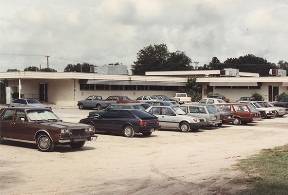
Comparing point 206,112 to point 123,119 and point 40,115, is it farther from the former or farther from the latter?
point 40,115

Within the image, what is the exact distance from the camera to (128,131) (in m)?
20.4

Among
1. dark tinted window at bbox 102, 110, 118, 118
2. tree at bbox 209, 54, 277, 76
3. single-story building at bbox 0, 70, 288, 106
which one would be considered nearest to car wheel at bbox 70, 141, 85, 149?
dark tinted window at bbox 102, 110, 118, 118

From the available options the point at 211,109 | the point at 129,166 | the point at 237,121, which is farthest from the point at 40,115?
the point at 237,121

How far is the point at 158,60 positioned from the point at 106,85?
2911 inches

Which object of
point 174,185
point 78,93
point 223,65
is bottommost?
point 174,185

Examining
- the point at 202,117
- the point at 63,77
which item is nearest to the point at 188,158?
the point at 202,117

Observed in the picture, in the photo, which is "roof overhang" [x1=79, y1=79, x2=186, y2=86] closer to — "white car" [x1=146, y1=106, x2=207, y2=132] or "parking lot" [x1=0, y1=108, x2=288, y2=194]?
"white car" [x1=146, y1=106, x2=207, y2=132]

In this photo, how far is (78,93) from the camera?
167 ft

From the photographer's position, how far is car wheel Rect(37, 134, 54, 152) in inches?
576

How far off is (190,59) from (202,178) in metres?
123

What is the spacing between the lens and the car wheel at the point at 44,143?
48.0 feet

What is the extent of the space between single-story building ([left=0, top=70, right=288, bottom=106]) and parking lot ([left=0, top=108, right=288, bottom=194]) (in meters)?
31.4

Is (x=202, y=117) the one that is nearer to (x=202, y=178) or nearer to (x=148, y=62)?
(x=202, y=178)

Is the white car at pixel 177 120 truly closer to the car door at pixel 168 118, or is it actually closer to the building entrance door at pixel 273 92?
the car door at pixel 168 118
